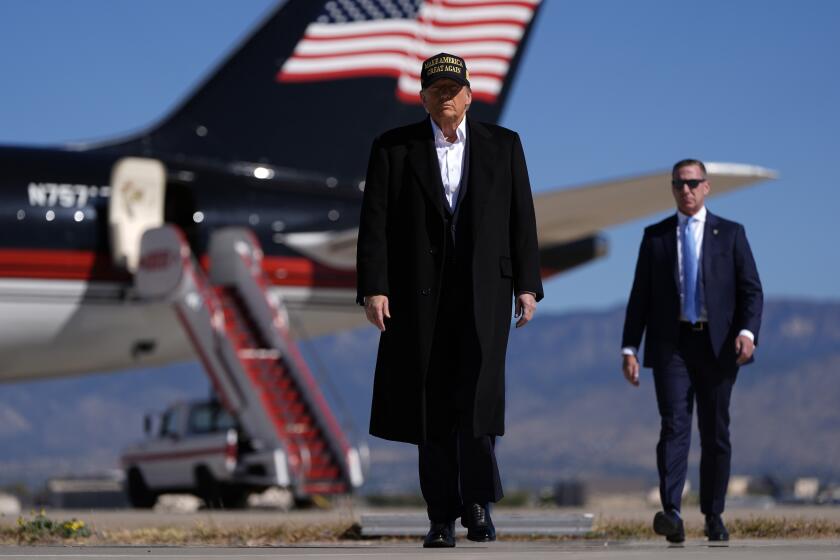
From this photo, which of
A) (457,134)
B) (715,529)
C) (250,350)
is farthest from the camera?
(250,350)

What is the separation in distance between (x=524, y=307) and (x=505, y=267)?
23cm

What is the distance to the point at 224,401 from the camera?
984 inches

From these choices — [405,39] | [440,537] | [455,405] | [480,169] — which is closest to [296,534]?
[440,537]

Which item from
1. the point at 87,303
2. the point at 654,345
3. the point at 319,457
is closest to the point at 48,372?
the point at 87,303

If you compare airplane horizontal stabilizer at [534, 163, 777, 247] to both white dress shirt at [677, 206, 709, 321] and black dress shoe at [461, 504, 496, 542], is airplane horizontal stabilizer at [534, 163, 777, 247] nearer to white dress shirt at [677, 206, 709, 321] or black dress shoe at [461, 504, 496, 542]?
white dress shirt at [677, 206, 709, 321]

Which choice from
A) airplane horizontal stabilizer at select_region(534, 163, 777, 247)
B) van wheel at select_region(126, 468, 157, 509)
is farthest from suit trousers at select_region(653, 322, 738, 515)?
van wheel at select_region(126, 468, 157, 509)

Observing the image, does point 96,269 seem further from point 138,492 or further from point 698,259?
point 698,259

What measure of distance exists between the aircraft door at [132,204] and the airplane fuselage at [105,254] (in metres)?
0.22

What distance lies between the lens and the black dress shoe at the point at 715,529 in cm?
955

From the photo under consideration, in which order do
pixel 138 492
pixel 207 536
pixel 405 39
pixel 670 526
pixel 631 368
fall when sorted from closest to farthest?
pixel 670 526 → pixel 631 368 → pixel 207 536 → pixel 138 492 → pixel 405 39

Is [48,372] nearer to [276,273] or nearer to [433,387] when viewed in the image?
[276,273]

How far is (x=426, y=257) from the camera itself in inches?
320

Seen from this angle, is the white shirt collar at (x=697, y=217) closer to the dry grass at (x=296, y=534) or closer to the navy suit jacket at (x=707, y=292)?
the navy suit jacket at (x=707, y=292)

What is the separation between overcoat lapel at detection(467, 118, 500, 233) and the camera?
26.8ft
